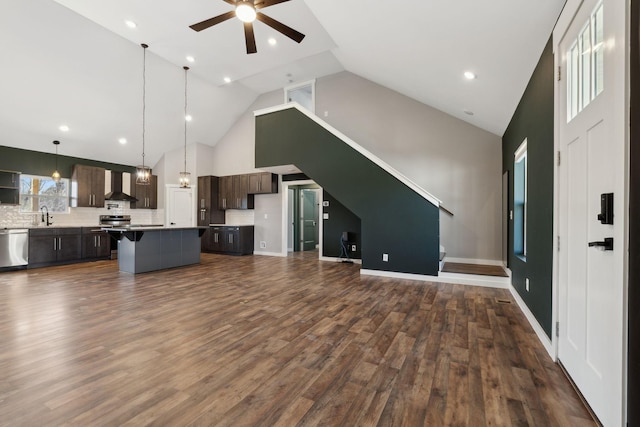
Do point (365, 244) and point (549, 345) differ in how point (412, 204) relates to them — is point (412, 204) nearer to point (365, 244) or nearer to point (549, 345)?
point (365, 244)

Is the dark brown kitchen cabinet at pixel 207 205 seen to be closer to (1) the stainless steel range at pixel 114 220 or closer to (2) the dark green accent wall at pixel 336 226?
(1) the stainless steel range at pixel 114 220

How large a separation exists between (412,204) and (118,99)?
6821 mm

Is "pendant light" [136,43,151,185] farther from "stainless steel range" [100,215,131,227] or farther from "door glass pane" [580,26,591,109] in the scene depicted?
"door glass pane" [580,26,591,109]

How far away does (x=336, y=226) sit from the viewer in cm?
713

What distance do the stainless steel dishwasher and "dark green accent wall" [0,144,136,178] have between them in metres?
1.66

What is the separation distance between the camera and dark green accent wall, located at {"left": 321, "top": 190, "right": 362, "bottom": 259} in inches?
273

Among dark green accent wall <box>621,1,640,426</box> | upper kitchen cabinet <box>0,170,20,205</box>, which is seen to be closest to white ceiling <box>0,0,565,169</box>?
upper kitchen cabinet <box>0,170,20,205</box>

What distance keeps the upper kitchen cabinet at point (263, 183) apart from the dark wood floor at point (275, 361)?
4.24m

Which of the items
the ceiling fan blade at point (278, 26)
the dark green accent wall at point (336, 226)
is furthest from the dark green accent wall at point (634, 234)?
the dark green accent wall at point (336, 226)

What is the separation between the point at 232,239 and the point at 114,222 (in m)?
3.41

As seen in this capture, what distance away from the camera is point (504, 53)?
3.10m

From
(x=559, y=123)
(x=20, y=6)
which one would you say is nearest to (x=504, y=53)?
(x=559, y=123)

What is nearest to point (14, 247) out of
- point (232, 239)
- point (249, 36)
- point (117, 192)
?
point (117, 192)

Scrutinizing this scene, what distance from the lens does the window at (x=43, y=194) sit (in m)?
6.65
